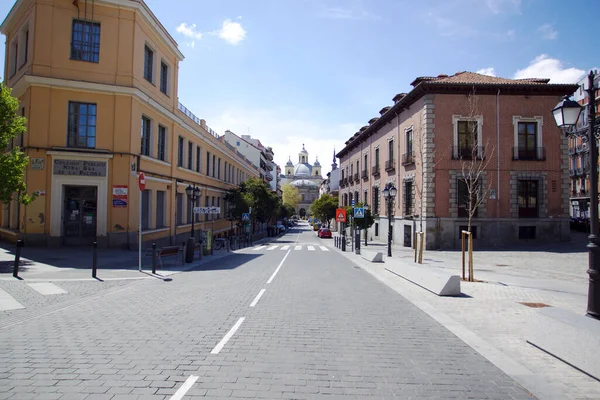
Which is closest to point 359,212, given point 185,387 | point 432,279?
point 432,279

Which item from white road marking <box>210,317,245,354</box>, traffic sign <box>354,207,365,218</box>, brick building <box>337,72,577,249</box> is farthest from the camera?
brick building <box>337,72,577,249</box>

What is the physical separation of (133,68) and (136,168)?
5256 mm

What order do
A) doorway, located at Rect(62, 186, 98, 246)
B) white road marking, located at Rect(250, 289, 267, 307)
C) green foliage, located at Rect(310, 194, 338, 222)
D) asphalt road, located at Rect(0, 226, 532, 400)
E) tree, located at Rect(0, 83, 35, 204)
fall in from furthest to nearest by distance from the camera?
1. green foliage, located at Rect(310, 194, 338, 222)
2. doorway, located at Rect(62, 186, 98, 246)
3. tree, located at Rect(0, 83, 35, 204)
4. white road marking, located at Rect(250, 289, 267, 307)
5. asphalt road, located at Rect(0, 226, 532, 400)

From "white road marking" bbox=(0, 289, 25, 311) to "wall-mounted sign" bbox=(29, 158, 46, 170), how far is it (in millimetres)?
11641

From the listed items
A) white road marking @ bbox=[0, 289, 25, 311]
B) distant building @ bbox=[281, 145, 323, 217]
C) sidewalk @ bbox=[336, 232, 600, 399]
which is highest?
distant building @ bbox=[281, 145, 323, 217]

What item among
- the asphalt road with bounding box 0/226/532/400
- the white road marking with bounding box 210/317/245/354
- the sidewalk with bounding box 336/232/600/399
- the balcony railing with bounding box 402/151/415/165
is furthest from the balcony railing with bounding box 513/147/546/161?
the white road marking with bounding box 210/317/245/354

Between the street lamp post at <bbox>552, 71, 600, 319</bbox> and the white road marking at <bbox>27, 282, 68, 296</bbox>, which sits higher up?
the street lamp post at <bbox>552, 71, 600, 319</bbox>

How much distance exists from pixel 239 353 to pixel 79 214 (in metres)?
17.3

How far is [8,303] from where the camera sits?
756 centimetres

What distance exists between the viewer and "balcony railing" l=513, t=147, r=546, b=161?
27.4 m

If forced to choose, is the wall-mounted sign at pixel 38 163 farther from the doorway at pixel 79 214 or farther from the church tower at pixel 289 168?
the church tower at pixel 289 168

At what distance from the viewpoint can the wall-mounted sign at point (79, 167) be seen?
18.0 m

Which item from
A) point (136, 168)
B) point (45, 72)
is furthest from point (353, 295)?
Answer: point (45, 72)

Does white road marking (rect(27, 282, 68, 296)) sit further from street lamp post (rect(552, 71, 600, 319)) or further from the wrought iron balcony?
the wrought iron balcony
